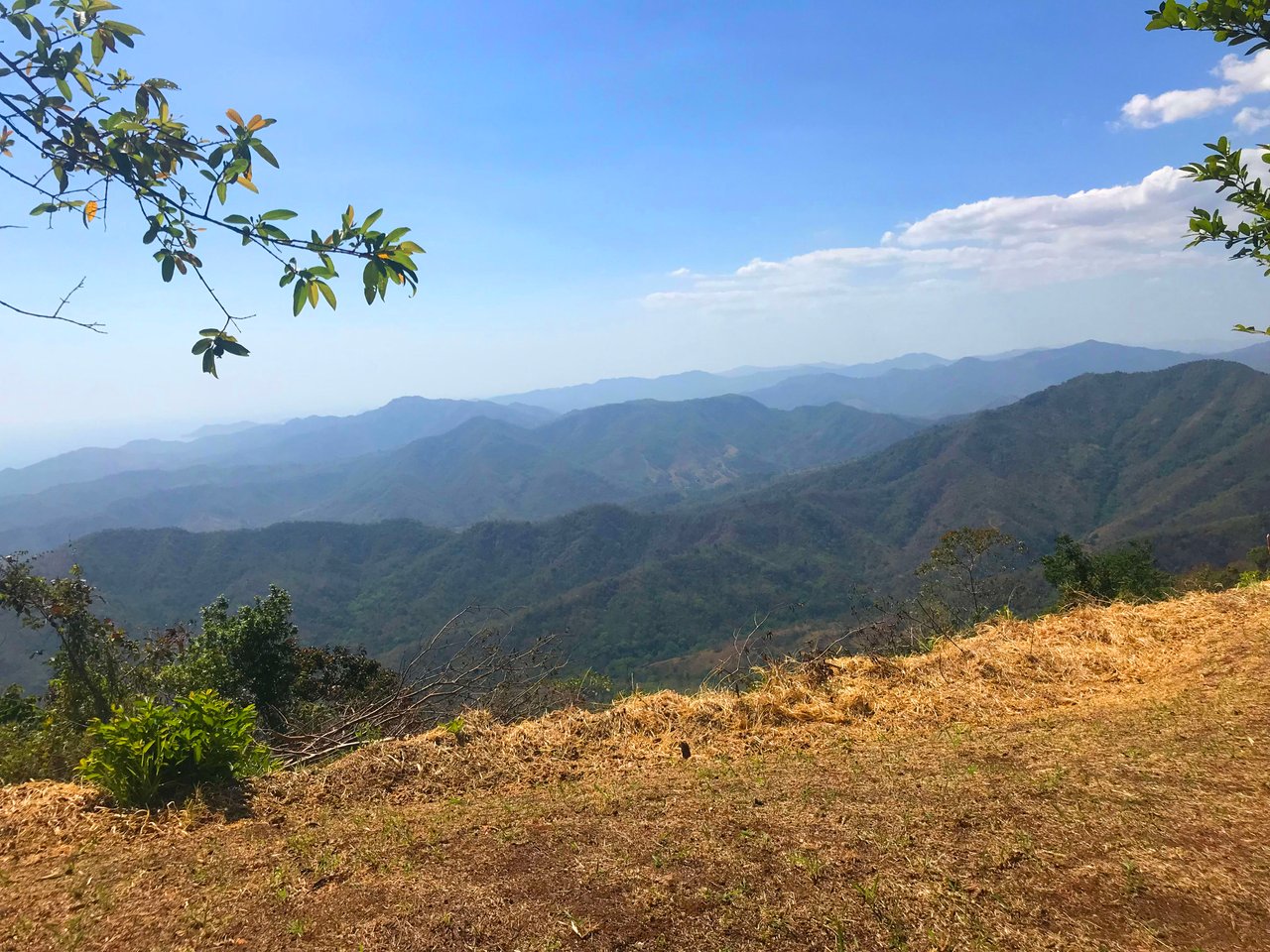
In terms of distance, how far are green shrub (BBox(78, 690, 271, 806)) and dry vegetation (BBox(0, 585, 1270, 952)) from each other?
172 millimetres

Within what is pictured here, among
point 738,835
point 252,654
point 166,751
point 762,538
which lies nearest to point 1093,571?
point 738,835

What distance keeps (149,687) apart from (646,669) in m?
55.5

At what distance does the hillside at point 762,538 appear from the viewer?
79.9 metres

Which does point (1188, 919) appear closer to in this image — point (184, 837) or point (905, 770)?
point (905, 770)

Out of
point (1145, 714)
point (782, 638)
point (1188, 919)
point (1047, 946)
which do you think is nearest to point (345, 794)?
point (1047, 946)

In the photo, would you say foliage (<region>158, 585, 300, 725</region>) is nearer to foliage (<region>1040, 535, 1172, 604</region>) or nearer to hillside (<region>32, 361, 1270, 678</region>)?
foliage (<region>1040, 535, 1172, 604</region>)

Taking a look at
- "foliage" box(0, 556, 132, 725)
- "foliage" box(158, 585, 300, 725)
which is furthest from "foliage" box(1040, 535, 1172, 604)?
"foliage" box(0, 556, 132, 725)

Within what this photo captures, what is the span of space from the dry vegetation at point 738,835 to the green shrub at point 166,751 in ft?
0.56

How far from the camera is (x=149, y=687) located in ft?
41.8

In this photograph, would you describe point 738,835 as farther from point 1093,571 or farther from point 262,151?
point 1093,571

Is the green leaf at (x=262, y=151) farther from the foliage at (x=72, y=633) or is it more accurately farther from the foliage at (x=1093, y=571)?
the foliage at (x=1093, y=571)

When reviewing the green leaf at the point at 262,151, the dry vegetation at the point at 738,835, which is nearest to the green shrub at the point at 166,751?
the dry vegetation at the point at 738,835

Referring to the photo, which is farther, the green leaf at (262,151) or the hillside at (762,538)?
the hillside at (762,538)

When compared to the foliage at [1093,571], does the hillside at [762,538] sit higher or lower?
lower
